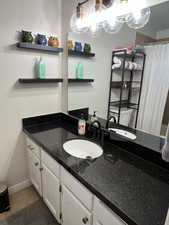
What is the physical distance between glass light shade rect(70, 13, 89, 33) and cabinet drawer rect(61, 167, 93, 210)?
1.52 metres

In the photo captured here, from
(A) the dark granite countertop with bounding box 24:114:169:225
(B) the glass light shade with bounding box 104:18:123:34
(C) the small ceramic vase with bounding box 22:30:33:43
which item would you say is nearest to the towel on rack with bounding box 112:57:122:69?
(B) the glass light shade with bounding box 104:18:123:34

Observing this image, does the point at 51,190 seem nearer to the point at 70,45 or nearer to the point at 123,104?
the point at 123,104

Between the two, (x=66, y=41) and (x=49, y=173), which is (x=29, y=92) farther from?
(x=49, y=173)

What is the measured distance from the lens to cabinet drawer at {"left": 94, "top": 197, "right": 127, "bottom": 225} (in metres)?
0.79

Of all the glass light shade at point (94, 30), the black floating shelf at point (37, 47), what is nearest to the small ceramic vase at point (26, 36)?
the black floating shelf at point (37, 47)

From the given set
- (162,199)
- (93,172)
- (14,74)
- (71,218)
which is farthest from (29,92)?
(162,199)

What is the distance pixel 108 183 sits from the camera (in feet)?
3.06

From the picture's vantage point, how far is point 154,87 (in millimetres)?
1146

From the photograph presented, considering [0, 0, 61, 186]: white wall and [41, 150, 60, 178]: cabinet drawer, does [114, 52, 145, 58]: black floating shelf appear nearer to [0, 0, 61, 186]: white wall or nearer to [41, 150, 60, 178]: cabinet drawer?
[0, 0, 61, 186]: white wall

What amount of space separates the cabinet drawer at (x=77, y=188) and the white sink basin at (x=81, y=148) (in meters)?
0.29

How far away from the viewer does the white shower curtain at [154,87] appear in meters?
1.07

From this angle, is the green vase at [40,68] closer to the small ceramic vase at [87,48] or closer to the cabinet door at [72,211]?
the small ceramic vase at [87,48]

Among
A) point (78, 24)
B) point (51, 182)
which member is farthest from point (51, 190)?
point (78, 24)

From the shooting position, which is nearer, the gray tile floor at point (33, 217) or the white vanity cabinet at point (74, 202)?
the white vanity cabinet at point (74, 202)
